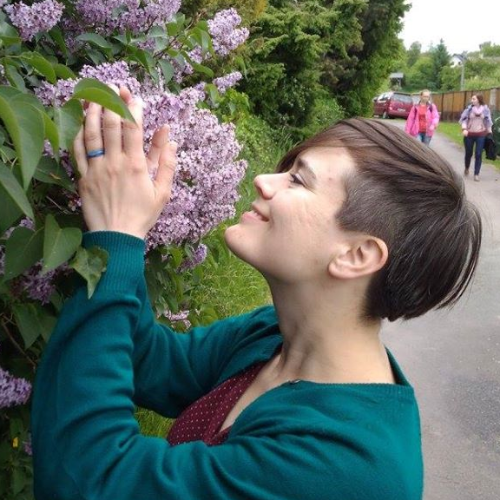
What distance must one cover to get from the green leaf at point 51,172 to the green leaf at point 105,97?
6.1 inches

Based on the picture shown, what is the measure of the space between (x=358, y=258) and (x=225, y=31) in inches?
61.2

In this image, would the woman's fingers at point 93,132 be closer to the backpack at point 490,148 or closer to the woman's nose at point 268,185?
the woman's nose at point 268,185

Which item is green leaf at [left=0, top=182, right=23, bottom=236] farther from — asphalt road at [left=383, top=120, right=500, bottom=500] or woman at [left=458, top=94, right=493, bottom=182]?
woman at [left=458, top=94, right=493, bottom=182]

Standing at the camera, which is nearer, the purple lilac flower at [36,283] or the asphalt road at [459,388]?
the purple lilac flower at [36,283]

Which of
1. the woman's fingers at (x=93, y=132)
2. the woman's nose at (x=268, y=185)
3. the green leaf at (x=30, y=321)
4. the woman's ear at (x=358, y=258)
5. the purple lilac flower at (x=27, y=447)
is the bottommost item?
the purple lilac flower at (x=27, y=447)

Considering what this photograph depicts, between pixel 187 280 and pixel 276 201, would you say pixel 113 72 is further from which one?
pixel 187 280

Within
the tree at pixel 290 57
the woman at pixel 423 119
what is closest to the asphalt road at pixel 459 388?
the tree at pixel 290 57

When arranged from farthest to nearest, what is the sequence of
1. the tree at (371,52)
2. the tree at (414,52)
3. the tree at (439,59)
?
the tree at (414,52), the tree at (439,59), the tree at (371,52)

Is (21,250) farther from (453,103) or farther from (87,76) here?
(453,103)

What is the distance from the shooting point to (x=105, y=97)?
1.11 m

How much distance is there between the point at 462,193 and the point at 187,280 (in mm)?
2200

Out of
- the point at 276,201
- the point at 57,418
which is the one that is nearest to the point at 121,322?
the point at 57,418

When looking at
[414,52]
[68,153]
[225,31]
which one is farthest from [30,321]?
[414,52]

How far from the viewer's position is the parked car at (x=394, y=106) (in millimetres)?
36688
